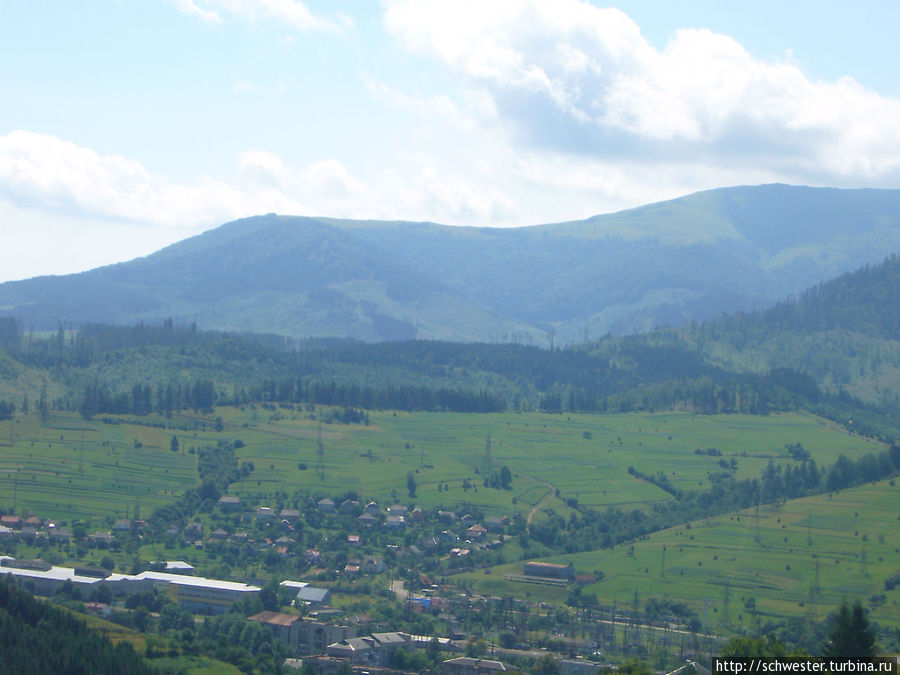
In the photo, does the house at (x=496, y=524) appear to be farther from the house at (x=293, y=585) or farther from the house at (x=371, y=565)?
the house at (x=293, y=585)

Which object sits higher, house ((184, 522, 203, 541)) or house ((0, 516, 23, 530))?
Result: house ((0, 516, 23, 530))

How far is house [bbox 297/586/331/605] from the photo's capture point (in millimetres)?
89562

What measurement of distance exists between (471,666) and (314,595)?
72.6 ft

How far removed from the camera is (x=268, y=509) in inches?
4555

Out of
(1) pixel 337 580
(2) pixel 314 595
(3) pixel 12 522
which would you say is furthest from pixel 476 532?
(3) pixel 12 522

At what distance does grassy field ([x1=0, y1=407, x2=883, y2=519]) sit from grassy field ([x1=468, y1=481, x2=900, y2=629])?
16902 mm

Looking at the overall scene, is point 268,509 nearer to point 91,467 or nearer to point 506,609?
point 91,467

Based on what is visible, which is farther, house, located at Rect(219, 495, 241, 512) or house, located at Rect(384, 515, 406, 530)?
house, located at Rect(219, 495, 241, 512)

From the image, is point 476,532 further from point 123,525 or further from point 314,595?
point 123,525

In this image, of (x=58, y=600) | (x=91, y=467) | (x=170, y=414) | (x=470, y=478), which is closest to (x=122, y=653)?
(x=58, y=600)

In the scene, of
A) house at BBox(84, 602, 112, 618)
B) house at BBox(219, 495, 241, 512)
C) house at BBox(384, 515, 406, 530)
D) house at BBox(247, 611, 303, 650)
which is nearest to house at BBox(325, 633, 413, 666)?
house at BBox(247, 611, 303, 650)

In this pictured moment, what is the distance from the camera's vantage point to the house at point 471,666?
70613 mm

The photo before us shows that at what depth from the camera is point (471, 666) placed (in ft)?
234

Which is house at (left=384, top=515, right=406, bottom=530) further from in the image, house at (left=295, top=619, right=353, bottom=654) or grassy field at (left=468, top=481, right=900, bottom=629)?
Result: house at (left=295, top=619, right=353, bottom=654)
